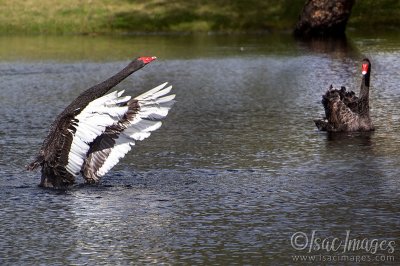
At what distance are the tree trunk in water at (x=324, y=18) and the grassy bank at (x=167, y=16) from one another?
222cm

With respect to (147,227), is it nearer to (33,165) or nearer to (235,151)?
(33,165)

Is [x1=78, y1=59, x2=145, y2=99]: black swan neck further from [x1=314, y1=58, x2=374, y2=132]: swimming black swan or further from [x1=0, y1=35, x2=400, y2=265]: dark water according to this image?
[x1=314, y1=58, x2=374, y2=132]: swimming black swan

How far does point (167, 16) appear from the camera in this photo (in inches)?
1625

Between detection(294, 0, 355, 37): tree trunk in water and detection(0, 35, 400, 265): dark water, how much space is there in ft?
32.9

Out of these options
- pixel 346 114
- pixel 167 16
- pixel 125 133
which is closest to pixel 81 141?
pixel 125 133

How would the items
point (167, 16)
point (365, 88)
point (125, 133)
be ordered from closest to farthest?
1. point (125, 133)
2. point (365, 88)
3. point (167, 16)

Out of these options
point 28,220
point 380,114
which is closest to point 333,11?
point 380,114

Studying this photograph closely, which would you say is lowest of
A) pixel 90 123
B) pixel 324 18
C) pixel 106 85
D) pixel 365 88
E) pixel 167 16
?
pixel 167 16

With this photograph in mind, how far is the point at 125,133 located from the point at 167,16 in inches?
1078

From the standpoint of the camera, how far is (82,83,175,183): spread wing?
1401 centimetres

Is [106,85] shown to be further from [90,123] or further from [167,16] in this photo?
[167,16]

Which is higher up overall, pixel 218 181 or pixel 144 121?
pixel 144 121

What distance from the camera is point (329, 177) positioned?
563 inches

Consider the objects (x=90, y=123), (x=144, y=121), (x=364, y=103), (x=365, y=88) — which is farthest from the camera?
(x=365, y=88)
